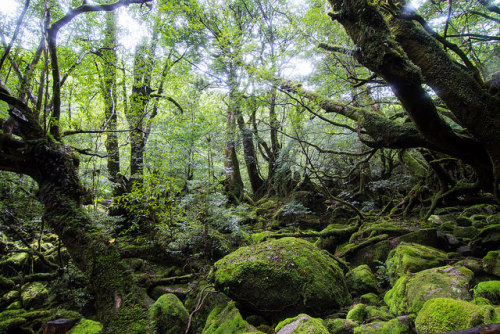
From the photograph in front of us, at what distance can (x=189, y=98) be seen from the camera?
42.6 feet

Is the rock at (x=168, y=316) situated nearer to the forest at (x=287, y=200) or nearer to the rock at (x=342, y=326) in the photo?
the forest at (x=287, y=200)

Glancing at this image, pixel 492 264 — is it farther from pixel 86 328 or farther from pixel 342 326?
pixel 86 328

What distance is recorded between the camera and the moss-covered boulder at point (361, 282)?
163 inches

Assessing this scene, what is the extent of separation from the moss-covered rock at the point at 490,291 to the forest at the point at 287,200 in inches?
0.6

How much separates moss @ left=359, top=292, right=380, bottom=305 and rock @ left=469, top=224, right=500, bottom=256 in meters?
2.30

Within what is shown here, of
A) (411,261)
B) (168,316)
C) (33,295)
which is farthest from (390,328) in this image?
(33,295)

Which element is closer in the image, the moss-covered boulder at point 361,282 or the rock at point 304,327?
the rock at point 304,327

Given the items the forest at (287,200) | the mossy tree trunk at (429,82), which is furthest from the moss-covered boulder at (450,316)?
the mossy tree trunk at (429,82)

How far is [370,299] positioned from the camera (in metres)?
3.77

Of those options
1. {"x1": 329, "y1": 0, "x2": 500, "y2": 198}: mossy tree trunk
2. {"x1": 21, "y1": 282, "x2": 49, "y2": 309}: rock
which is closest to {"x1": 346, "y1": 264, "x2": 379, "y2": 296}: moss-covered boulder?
{"x1": 329, "y1": 0, "x2": 500, "y2": 198}: mossy tree trunk

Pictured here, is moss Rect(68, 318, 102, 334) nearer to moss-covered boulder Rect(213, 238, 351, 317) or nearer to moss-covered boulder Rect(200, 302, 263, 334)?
moss-covered boulder Rect(200, 302, 263, 334)

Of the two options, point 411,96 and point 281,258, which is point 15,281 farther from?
point 411,96

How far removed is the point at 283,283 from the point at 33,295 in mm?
6408

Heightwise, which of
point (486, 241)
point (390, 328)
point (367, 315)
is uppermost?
point (486, 241)
